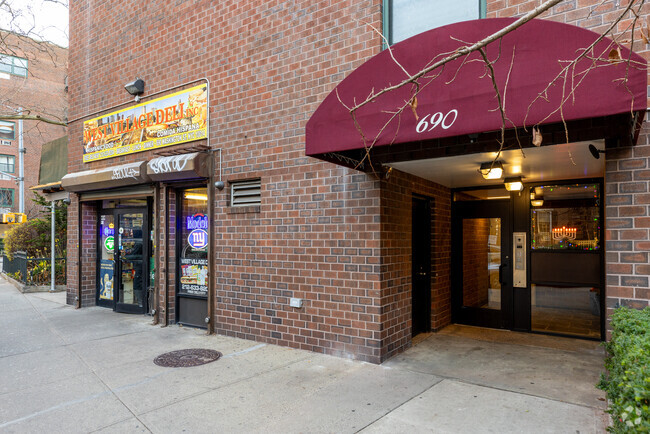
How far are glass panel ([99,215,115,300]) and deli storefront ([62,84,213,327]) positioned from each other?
2 centimetres

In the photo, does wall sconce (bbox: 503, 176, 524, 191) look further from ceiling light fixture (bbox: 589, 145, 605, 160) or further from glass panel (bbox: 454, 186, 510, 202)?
ceiling light fixture (bbox: 589, 145, 605, 160)

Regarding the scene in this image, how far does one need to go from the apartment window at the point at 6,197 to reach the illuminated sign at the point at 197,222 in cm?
3984

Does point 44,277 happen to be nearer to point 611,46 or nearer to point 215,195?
point 215,195

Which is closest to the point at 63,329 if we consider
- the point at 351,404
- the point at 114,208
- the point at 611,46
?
the point at 114,208

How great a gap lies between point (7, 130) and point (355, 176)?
43.9m

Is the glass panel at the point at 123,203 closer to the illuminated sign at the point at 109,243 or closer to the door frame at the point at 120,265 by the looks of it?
the door frame at the point at 120,265

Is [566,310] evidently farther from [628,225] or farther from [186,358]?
[186,358]

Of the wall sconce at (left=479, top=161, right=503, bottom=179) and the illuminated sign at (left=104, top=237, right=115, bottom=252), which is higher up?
the wall sconce at (left=479, top=161, right=503, bottom=179)

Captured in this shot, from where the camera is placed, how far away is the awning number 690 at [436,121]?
413cm

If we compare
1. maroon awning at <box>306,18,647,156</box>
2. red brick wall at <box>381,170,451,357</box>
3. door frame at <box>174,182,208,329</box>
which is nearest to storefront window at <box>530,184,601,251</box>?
red brick wall at <box>381,170,451,357</box>

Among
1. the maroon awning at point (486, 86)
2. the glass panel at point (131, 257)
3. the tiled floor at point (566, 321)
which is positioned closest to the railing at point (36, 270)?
the glass panel at point (131, 257)

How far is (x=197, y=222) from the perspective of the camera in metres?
8.16

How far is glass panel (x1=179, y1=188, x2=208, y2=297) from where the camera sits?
799 cm

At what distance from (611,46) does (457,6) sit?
257 centimetres
